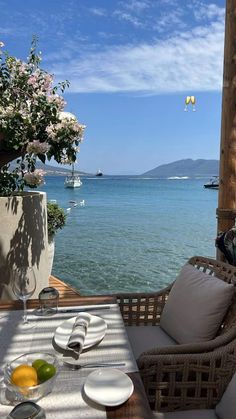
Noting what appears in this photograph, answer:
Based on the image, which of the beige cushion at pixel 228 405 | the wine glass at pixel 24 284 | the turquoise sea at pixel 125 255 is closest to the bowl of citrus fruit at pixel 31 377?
the wine glass at pixel 24 284

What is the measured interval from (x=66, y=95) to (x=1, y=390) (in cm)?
262

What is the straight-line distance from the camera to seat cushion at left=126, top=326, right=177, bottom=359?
180 centimetres

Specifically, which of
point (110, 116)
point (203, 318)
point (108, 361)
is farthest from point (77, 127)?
point (110, 116)

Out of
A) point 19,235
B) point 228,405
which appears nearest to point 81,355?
point 228,405

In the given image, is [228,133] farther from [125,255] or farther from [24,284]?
[125,255]

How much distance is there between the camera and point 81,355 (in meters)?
1.24

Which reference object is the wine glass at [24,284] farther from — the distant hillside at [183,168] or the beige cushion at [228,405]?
the distant hillside at [183,168]

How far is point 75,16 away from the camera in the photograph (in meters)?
7.38

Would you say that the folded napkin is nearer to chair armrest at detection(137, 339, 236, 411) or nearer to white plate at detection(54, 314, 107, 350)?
white plate at detection(54, 314, 107, 350)

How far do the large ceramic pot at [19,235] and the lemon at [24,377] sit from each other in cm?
160

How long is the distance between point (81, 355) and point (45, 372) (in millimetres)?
223

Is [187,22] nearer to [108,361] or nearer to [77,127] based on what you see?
[77,127]

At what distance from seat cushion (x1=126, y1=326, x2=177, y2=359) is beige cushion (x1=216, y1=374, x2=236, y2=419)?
21.1 inches

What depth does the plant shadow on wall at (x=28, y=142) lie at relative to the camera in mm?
2750
